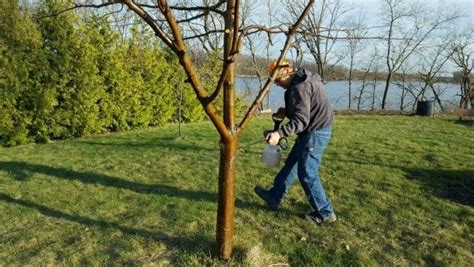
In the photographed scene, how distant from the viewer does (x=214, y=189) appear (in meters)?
4.88

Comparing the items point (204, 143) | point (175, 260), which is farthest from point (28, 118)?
point (175, 260)

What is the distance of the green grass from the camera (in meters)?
3.19

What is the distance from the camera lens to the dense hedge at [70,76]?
28.3ft

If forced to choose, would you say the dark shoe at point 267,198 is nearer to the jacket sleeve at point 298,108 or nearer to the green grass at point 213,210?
the green grass at point 213,210

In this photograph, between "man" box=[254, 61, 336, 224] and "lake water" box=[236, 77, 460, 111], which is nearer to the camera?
"man" box=[254, 61, 336, 224]

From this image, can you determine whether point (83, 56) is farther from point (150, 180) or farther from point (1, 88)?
point (150, 180)

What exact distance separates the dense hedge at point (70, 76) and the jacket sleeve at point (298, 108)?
6.37 metres

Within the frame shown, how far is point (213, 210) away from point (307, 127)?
4.35 feet

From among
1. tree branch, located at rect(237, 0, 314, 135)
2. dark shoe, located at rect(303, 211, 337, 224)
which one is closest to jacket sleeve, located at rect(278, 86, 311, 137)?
tree branch, located at rect(237, 0, 314, 135)

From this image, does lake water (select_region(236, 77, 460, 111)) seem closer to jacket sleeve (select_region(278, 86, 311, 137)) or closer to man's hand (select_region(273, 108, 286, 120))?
man's hand (select_region(273, 108, 286, 120))

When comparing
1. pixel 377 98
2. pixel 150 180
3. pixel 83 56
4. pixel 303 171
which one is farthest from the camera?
pixel 377 98

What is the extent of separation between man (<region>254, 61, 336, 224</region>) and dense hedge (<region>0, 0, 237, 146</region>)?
6.28m

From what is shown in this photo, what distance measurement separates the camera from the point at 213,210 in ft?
13.5

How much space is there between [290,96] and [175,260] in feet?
5.47
